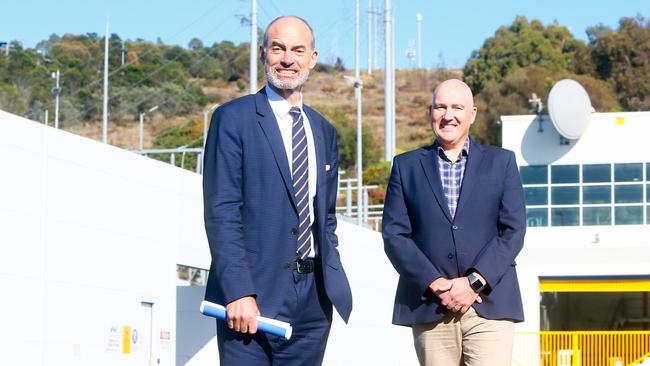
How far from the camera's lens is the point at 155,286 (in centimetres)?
1747

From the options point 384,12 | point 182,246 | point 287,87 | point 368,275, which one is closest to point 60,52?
point 384,12

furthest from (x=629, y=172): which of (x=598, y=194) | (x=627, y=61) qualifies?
(x=627, y=61)

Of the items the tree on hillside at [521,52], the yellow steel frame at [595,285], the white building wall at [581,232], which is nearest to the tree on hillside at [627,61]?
the tree on hillside at [521,52]

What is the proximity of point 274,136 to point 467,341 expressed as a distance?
5.22ft

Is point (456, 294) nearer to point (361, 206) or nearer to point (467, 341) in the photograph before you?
point (467, 341)

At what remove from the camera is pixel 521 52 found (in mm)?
80750

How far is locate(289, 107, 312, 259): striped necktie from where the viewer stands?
4.84 metres

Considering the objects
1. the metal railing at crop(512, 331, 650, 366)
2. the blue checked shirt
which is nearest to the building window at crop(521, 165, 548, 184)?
the metal railing at crop(512, 331, 650, 366)

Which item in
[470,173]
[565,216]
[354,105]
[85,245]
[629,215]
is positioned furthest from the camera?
[354,105]

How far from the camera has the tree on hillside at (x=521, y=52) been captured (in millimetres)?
79562

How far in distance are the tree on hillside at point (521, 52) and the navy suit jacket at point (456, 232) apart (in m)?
73.2

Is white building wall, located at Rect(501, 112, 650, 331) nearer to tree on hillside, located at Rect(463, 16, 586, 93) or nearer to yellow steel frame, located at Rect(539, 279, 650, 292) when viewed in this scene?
yellow steel frame, located at Rect(539, 279, 650, 292)

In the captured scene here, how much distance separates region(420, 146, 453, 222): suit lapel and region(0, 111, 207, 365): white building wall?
26.0 ft

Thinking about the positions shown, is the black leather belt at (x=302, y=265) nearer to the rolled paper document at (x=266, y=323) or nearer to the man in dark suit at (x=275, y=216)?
the man in dark suit at (x=275, y=216)
